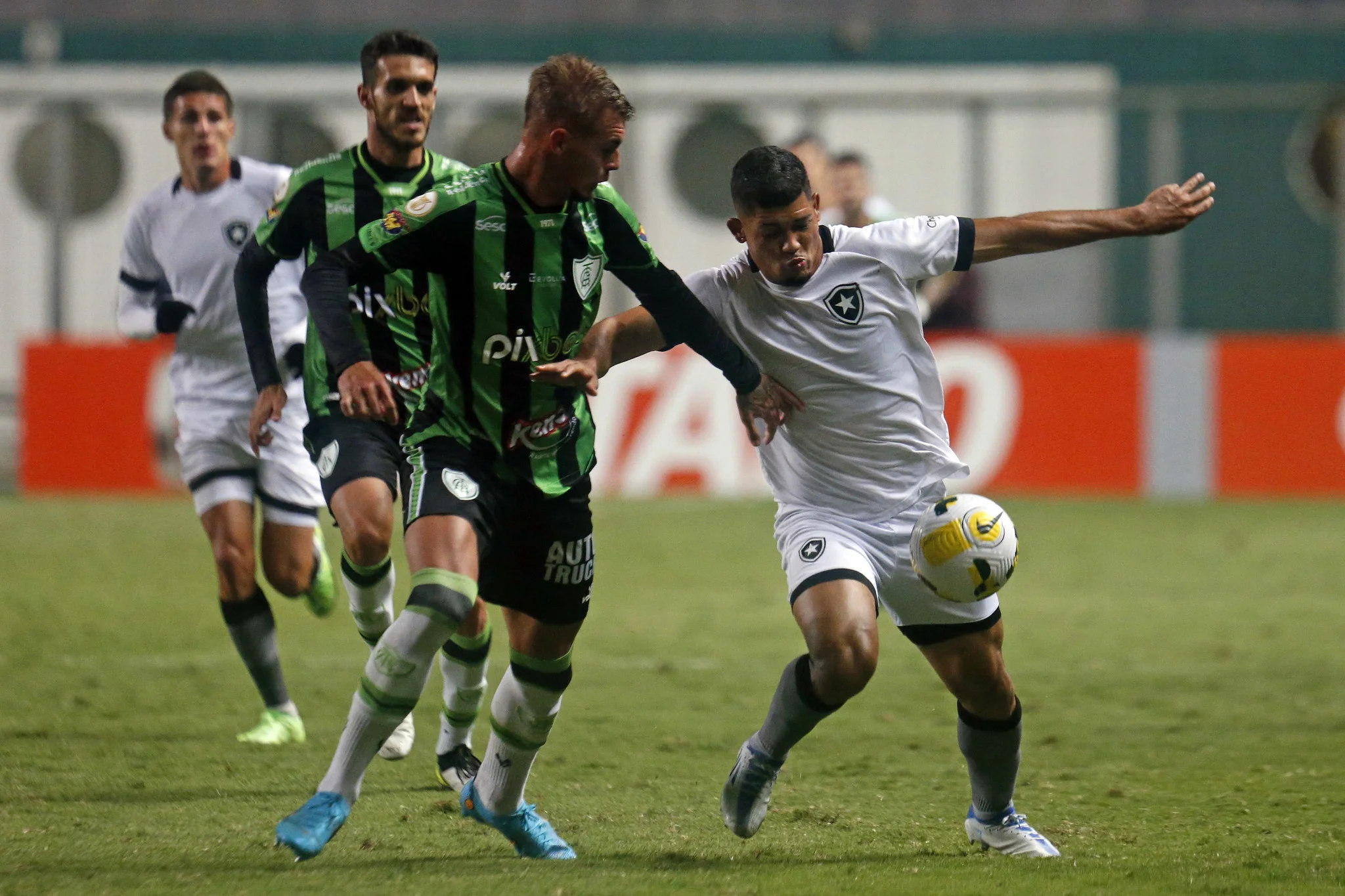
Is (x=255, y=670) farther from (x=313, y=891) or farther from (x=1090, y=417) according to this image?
(x=1090, y=417)

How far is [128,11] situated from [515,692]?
15.9 meters

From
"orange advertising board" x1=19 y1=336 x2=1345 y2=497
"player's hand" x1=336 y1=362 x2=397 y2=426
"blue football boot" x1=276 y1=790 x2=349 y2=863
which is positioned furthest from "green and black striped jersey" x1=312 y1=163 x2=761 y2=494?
"orange advertising board" x1=19 y1=336 x2=1345 y2=497

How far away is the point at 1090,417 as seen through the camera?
1439 cm

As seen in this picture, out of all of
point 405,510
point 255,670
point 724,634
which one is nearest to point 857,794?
point 405,510

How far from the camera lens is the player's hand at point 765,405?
490 centimetres

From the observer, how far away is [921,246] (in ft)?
16.3

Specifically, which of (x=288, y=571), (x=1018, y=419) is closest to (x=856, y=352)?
(x=288, y=571)

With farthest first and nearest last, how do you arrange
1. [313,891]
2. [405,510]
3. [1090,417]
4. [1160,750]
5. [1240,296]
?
[1240,296], [1090,417], [1160,750], [405,510], [313,891]

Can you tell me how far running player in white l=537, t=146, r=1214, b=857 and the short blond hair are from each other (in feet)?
1.75

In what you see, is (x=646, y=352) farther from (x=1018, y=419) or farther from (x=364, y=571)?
(x=1018, y=419)

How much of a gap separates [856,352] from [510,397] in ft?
3.27

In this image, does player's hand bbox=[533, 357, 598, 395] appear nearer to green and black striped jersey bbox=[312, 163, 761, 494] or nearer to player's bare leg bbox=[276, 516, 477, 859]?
green and black striped jersey bbox=[312, 163, 761, 494]

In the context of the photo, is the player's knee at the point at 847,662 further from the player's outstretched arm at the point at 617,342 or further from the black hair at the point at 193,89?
the black hair at the point at 193,89

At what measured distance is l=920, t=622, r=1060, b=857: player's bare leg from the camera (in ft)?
15.5
